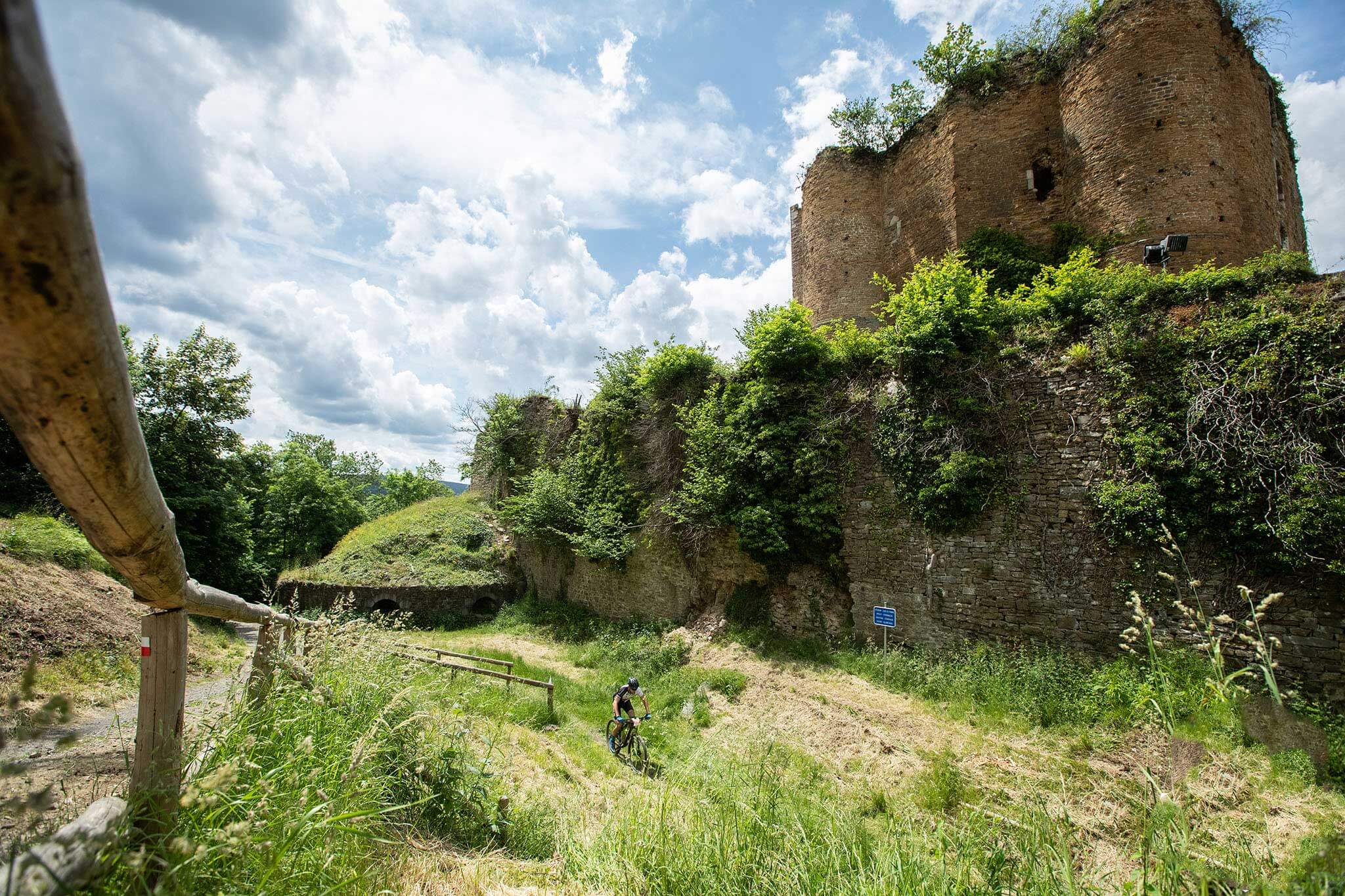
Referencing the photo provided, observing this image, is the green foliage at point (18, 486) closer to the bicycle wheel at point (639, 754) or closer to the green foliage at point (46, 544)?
the green foliage at point (46, 544)

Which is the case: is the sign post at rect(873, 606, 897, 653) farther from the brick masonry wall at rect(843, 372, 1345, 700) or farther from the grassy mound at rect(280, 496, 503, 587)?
the grassy mound at rect(280, 496, 503, 587)

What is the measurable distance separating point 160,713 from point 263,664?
1.52m

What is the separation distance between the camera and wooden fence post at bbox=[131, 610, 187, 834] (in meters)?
2.45

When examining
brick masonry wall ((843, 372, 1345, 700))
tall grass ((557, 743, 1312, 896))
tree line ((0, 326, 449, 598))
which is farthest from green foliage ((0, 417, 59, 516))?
brick masonry wall ((843, 372, 1345, 700))

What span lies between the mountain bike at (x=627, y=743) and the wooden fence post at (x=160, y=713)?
6231mm

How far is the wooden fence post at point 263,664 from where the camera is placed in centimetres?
392

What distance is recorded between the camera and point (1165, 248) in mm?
11102

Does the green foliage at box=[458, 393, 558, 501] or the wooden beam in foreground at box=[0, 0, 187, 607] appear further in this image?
the green foliage at box=[458, 393, 558, 501]

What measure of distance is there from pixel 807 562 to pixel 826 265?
10.6 meters

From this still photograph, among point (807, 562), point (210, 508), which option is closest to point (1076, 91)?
point (807, 562)

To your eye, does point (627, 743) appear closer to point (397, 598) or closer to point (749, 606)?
point (749, 606)

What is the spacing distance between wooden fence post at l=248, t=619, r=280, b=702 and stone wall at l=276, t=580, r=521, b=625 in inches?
637

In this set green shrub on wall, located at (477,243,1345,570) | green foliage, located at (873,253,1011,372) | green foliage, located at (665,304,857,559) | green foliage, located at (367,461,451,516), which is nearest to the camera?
green shrub on wall, located at (477,243,1345,570)

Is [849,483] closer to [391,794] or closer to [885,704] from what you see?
[885,704]
